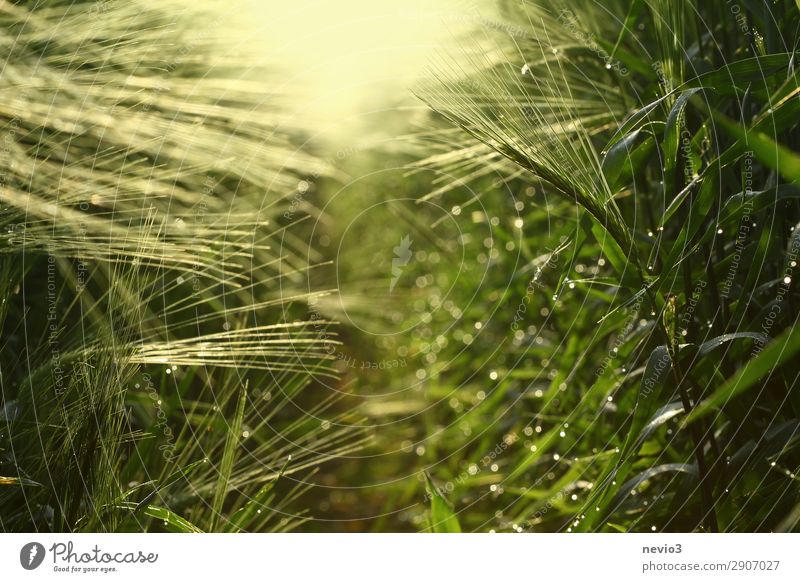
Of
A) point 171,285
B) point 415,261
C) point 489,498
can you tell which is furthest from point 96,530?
point 415,261

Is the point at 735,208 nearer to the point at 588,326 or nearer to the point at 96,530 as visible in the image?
the point at 588,326

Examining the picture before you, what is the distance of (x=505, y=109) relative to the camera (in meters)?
0.59

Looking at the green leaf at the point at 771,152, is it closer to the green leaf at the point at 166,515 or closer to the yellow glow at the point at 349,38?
the yellow glow at the point at 349,38

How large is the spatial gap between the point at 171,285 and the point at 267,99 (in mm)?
270
